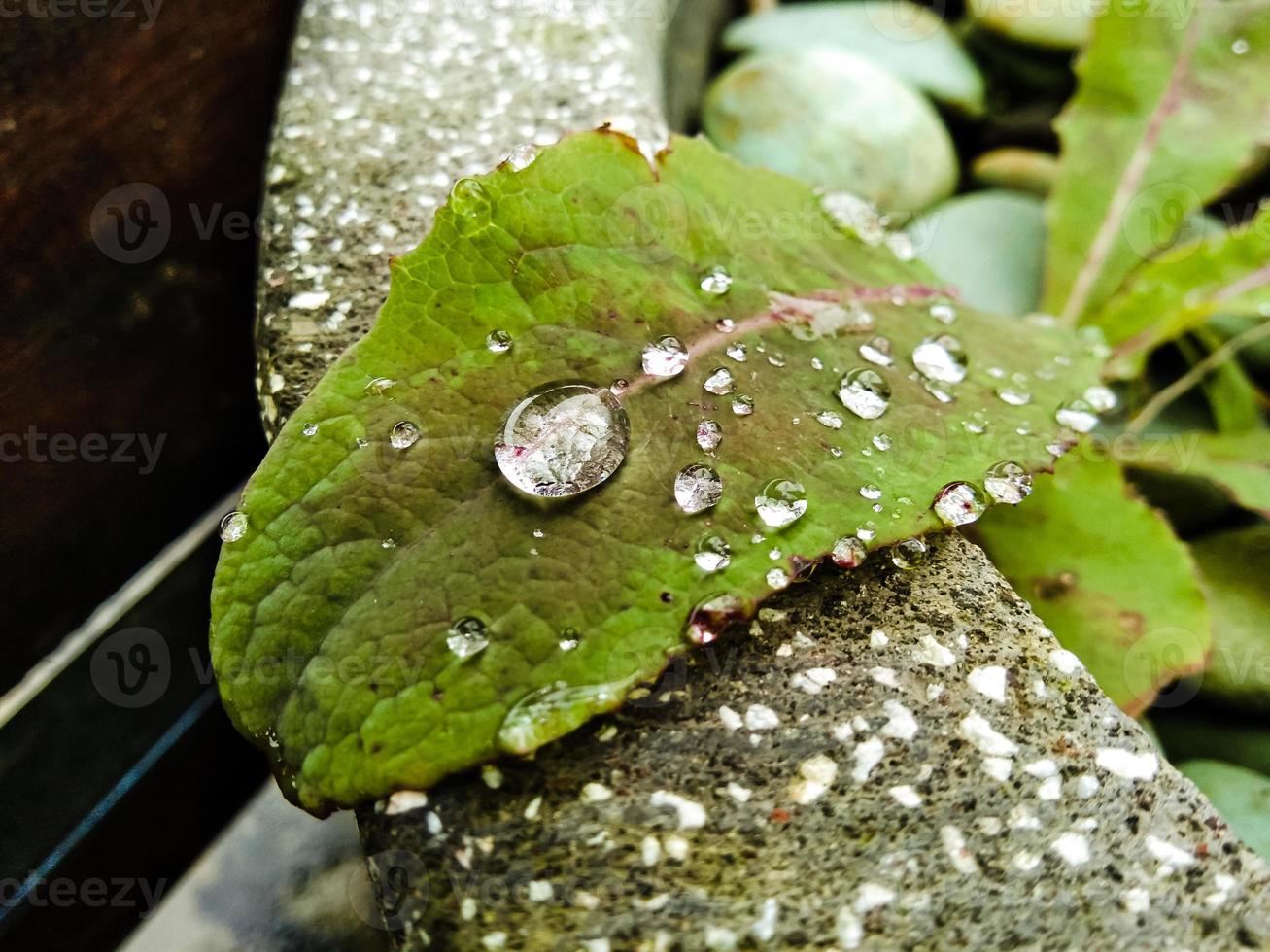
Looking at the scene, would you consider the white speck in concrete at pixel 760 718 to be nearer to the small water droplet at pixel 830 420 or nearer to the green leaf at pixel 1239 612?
the small water droplet at pixel 830 420

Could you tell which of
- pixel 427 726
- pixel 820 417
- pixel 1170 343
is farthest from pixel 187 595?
pixel 1170 343

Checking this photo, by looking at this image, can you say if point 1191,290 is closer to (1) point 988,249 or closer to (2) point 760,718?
(1) point 988,249

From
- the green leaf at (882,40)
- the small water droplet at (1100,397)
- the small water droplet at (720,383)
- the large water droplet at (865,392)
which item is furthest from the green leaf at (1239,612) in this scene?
the green leaf at (882,40)

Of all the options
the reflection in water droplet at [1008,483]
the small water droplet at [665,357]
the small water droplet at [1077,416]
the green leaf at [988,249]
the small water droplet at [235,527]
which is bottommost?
the green leaf at [988,249]

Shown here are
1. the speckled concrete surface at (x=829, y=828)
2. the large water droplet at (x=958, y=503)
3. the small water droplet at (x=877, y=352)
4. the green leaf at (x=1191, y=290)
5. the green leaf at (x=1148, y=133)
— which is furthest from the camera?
the green leaf at (x=1148, y=133)

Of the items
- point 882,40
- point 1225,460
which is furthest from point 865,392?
point 882,40

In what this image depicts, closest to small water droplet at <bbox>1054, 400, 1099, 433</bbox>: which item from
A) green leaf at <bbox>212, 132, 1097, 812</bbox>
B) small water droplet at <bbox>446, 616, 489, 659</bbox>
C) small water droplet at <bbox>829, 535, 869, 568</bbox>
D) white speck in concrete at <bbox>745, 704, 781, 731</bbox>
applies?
green leaf at <bbox>212, 132, 1097, 812</bbox>

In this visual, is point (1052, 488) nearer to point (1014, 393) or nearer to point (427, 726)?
point (1014, 393)
